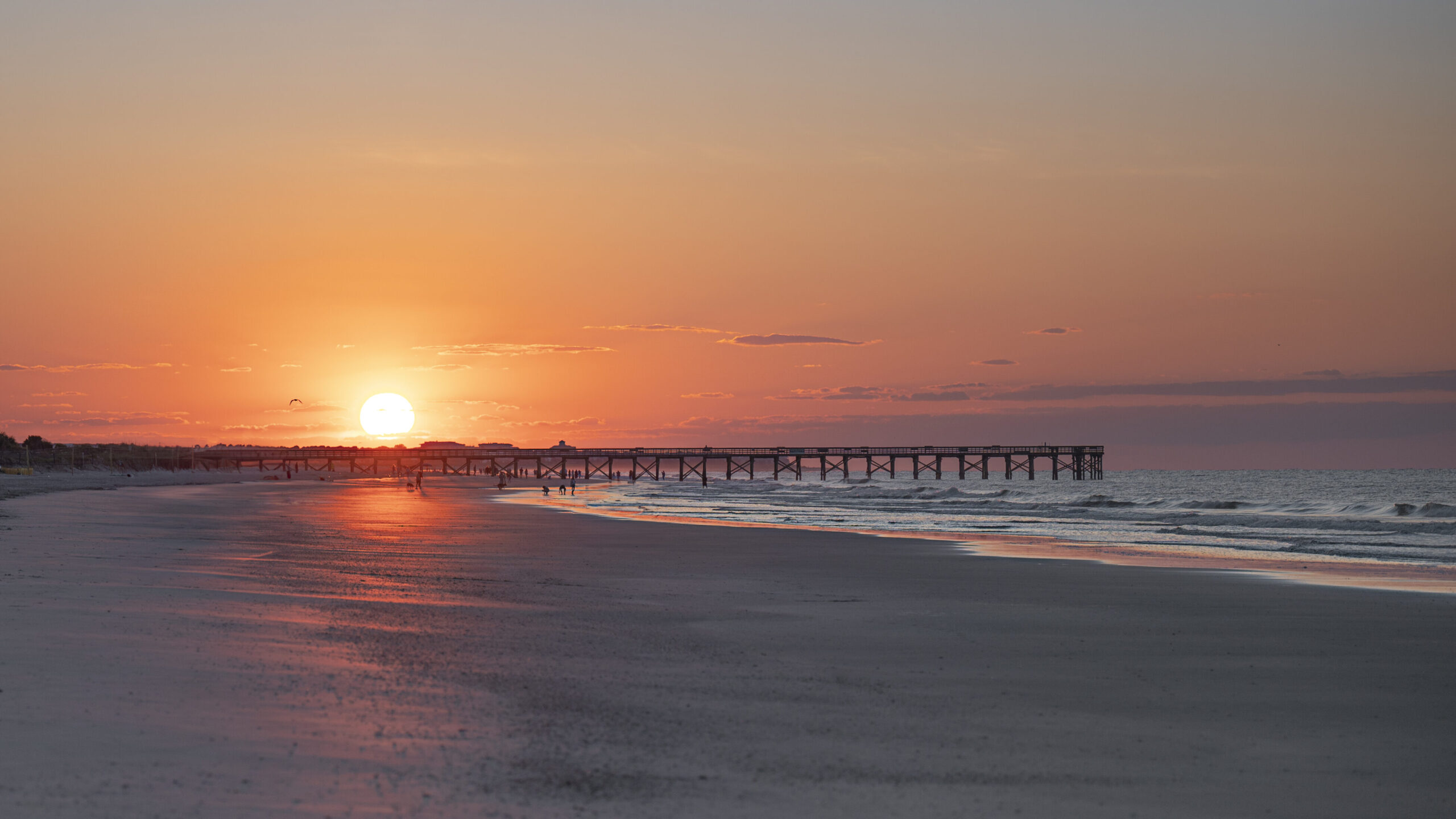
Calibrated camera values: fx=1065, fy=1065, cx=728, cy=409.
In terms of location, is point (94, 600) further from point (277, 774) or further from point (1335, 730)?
point (1335, 730)

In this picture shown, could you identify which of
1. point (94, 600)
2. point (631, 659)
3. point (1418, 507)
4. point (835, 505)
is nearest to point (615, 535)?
point (94, 600)

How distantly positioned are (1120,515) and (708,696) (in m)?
31.6

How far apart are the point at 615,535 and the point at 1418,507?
27.6 meters

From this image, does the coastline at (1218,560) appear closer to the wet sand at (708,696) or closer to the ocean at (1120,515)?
the ocean at (1120,515)

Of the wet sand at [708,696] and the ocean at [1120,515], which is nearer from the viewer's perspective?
the wet sand at [708,696]

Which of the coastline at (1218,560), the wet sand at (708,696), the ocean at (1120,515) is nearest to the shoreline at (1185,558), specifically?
the coastline at (1218,560)

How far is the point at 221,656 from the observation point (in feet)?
26.7

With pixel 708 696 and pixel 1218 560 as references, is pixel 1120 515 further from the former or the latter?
pixel 708 696

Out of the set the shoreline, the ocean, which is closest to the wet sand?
the shoreline

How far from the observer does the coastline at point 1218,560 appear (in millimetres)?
15469

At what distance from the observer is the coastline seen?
50.8 feet

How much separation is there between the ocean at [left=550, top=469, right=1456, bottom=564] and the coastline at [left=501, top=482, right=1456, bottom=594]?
2.15 ft

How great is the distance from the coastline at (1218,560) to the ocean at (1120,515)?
657 millimetres

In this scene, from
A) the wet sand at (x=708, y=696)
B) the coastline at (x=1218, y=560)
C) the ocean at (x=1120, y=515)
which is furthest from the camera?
the ocean at (x=1120, y=515)
